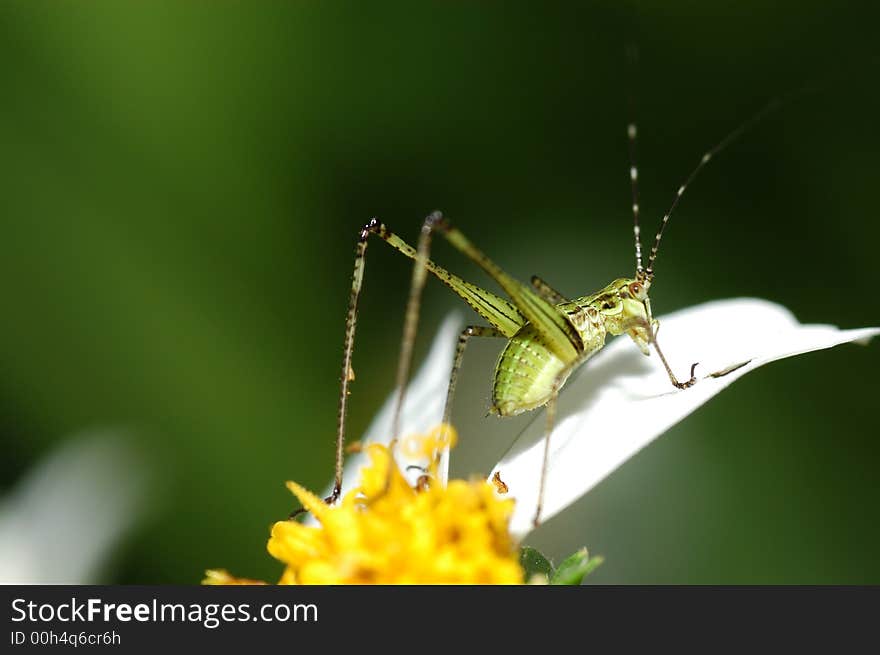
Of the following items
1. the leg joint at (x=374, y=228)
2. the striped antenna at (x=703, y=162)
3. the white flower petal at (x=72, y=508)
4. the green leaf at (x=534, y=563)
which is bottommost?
the green leaf at (x=534, y=563)

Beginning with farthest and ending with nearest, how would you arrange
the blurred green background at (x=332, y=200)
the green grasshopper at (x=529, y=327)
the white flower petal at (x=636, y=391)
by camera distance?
1. the blurred green background at (x=332, y=200)
2. the green grasshopper at (x=529, y=327)
3. the white flower petal at (x=636, y=391)

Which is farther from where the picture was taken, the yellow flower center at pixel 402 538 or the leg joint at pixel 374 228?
the leg joint at pixel 374 228

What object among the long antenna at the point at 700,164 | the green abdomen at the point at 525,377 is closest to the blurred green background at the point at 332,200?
the long antenna at the point at 700,164

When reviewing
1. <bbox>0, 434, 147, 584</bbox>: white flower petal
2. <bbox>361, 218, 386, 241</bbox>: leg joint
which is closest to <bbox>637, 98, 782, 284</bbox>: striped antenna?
<bbox>361, 218, 386, 241</bbox>: leg joint

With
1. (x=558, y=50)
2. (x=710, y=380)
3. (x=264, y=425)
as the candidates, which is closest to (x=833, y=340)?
(x=710, y=380)

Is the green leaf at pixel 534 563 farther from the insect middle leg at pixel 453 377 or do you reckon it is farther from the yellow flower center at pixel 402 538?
the insect middle leg at pixel 453 377
